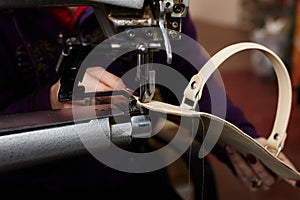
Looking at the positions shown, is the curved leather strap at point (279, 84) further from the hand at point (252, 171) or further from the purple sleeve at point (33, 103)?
the purple sleeve at point (33, 103)

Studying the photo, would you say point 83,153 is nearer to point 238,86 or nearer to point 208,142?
point 208,142

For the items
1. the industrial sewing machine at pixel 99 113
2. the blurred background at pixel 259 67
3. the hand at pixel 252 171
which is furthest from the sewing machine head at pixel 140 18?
the blurred background at pixel 259 67

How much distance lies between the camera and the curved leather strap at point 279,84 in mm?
497

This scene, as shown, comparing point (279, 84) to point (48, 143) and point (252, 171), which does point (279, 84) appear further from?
point (48, 143)

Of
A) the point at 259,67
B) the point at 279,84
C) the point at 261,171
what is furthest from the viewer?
the point at 259,67

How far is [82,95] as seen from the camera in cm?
53

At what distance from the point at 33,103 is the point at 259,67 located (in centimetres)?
204

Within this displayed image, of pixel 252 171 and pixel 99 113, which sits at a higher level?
pixel 99 113

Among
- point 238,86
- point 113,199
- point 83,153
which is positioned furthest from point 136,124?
point 238,86

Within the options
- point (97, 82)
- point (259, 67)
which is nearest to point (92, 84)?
point (97, 82)

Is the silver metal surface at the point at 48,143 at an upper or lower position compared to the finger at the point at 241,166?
upper

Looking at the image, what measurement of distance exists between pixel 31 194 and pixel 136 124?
37 cm

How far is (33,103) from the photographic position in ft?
2.11

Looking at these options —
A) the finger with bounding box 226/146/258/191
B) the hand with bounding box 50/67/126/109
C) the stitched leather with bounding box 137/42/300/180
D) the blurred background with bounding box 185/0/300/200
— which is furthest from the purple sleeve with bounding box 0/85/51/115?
the blurred background with bounding box 185/0/300/200
